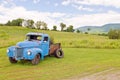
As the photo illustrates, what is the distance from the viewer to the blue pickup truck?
18078 millimetres

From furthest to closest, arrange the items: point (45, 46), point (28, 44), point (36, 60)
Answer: point (45, 46)
point (28, 44)
point (36, 60)

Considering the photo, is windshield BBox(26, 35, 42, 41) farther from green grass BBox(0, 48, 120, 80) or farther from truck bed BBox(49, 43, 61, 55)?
green grass BBox(0, 48, 120, 80)

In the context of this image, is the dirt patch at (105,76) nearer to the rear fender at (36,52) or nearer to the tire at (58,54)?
the rear fender at (36,52)

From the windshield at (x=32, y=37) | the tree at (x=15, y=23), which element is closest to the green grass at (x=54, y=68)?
the windshield at (x=32, y=37)

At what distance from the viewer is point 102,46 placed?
29.8 meters

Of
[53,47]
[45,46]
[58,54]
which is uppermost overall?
[45,46]

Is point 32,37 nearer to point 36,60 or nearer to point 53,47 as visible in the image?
point 53,47

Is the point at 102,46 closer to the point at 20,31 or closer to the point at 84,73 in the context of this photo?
the point at 84,73

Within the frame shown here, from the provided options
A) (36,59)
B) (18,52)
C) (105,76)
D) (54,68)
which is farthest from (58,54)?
(105,76)

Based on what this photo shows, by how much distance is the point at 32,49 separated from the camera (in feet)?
59.9

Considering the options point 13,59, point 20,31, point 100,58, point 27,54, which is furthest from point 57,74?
point 20,31

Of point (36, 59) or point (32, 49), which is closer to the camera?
point (32, 49)

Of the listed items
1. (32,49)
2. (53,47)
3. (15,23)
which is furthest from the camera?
(15,23)

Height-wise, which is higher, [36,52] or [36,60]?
[36,52]
